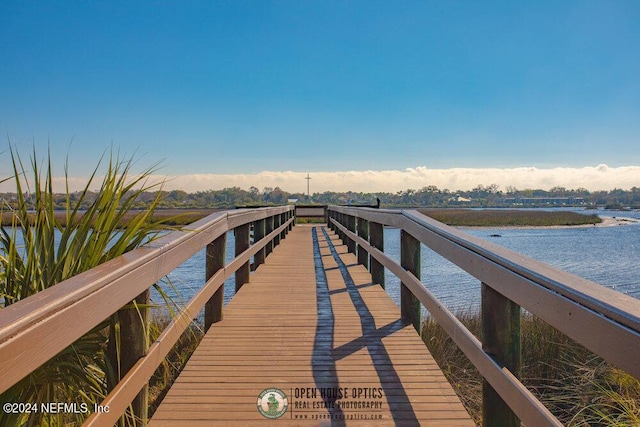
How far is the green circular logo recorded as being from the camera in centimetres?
264

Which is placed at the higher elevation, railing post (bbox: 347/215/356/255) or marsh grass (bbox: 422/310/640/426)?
railing post (bbox: 347/215/356/255)

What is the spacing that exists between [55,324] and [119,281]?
0.50 meters

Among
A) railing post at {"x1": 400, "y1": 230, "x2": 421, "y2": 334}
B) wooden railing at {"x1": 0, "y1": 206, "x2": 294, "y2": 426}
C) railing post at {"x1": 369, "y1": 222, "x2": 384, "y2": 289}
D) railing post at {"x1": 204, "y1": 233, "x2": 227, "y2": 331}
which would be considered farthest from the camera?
railing post at {"x1": 369, "y1": 222, "x2": 384, "y2": 289}

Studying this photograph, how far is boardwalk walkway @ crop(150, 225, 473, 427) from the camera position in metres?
2.61

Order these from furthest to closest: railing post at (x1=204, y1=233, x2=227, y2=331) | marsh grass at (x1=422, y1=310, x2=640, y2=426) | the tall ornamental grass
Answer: marsh grass at (x1=422, y1=310, x2=640, y2=426) → railing post at (x1=204, y1=233, x2=227, y2=331) → the tall ornamental grass

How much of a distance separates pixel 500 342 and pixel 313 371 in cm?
152

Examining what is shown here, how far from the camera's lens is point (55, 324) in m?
1.28

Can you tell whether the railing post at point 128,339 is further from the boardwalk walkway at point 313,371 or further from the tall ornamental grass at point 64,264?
the boardwalk walkway at point 313,371

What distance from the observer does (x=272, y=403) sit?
9.04 feet

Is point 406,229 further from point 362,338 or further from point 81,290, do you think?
point 81,290

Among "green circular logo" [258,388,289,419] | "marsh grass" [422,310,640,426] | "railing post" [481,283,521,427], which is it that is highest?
"railing post" [481,283,521,427]

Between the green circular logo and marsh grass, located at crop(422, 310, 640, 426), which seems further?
marsh grass, located at crop(422, 310, 640, 426)

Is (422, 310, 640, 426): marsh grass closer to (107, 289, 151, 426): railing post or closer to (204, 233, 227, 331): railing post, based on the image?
(204, 233, 227, 331): railing post

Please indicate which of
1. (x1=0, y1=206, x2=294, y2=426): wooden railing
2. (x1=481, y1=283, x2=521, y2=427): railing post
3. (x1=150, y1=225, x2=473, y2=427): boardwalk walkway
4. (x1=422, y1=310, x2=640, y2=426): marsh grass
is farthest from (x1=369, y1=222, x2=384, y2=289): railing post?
(x1=481, y1=283, x2=521, y2=427): railing post
